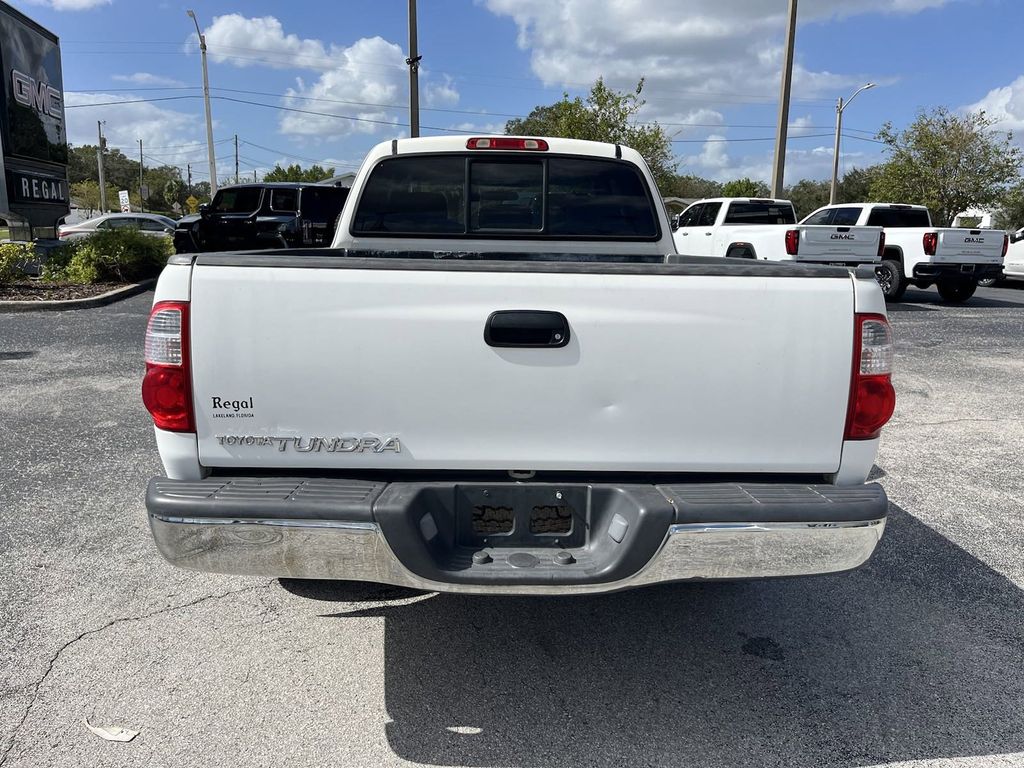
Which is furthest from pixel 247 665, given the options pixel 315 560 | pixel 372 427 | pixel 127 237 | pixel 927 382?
pixel 127 237

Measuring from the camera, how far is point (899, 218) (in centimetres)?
1741

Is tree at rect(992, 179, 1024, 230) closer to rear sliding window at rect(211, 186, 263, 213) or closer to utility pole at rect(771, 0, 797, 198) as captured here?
utility pole at rect(771, 0, 797, 198)

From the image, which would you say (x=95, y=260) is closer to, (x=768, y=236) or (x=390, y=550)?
(x=768, y=236)

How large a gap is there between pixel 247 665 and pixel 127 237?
1487cm

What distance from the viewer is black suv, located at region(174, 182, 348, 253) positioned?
17.4 m

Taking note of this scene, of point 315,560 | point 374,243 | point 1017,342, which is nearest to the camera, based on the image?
point 315,560

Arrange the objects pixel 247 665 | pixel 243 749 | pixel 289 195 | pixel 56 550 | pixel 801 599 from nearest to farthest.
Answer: pixel 243 749
pixel 247 665
pixel 801 599
pixel 56 550
pixel 289 195

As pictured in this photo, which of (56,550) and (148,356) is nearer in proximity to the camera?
(148,356)

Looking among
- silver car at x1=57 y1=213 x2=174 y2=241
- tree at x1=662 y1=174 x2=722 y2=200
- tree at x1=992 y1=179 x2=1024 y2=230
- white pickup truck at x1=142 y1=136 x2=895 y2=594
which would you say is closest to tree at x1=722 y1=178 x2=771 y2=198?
tree at x1=662 y1=174 x2=722 y2=200

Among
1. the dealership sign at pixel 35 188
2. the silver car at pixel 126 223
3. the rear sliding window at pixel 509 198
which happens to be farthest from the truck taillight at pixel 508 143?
the silver car at pixel 126 223

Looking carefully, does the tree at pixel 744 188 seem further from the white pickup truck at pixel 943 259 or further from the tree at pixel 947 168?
the white pickup truck at pixel 943 259

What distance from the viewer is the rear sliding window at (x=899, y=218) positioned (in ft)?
55.4

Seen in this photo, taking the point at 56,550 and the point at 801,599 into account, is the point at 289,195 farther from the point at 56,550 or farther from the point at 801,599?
the point at 801,599

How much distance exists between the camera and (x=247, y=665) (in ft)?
9.95
